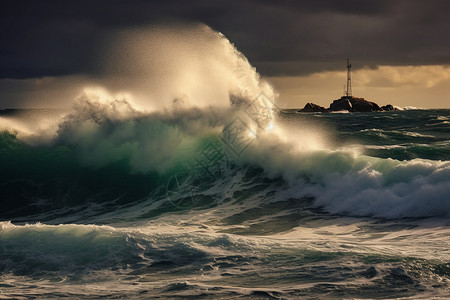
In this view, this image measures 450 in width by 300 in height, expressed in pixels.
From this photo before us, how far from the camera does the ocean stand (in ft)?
25.6

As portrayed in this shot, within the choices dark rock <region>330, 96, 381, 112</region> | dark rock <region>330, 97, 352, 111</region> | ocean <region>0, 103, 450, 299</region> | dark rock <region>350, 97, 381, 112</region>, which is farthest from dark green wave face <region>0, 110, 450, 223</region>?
dark rock <region>350, 97, 381, 112</region>

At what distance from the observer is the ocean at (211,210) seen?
7.80 m

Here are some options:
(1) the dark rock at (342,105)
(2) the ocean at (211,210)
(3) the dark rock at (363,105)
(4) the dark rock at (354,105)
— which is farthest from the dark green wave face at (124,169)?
(3) the dark rock at (363,105)

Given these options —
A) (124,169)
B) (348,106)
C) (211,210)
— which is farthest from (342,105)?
(211,210)

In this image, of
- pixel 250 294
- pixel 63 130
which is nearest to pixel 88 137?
pixel 63 130

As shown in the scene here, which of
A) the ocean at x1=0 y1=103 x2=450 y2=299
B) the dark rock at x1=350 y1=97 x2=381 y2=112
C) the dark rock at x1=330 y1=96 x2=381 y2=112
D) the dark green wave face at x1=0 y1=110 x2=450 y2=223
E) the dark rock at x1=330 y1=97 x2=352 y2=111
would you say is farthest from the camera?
the dark rock at x1=350 y1=97 x2=381 y2=112

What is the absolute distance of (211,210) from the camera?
48.5ft

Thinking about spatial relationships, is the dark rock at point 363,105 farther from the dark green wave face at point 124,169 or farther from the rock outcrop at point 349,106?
the dark green wave face at point 124,169

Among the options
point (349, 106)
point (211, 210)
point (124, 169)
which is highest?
point (349, 106)

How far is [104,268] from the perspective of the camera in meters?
8.49

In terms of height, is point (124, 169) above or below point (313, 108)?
A: below

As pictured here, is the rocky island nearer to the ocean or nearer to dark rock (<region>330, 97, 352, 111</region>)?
dark rock (<region>330, 97, 352, 111</region>)

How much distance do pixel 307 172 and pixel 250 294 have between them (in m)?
9.87

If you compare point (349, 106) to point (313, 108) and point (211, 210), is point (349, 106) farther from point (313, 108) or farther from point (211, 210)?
point (211, 210)
